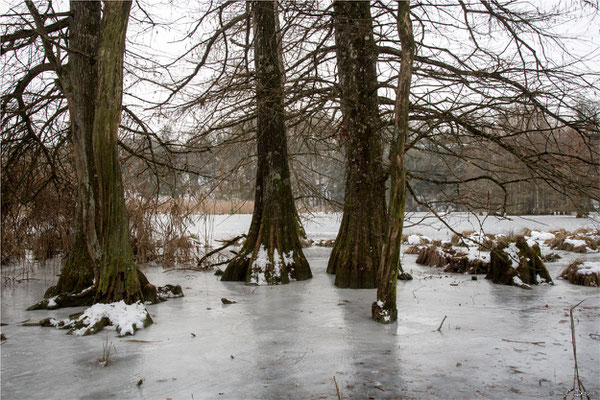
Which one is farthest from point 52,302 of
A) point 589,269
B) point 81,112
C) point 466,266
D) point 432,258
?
point 589,269

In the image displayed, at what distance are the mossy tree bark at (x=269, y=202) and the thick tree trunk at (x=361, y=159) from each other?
3.75ft

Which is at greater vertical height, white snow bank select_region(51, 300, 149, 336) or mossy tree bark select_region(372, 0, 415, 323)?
mossy tree bark select_region(372, 0, 415, 323)

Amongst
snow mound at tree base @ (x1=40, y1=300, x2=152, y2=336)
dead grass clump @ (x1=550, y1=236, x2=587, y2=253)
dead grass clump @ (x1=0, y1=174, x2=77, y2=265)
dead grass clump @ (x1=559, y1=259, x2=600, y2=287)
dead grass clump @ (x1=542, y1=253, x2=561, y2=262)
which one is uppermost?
dead grass clump @ (x1=0, y1=174, x2=77, y2=265)

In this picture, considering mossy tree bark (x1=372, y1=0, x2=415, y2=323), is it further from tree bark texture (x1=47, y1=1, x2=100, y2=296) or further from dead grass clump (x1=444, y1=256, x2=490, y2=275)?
dead grass clump (x1=444, y1=256, x2=490, y2=275)

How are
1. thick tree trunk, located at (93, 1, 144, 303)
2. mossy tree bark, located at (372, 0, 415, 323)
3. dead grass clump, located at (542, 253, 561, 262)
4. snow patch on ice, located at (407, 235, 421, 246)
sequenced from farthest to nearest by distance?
snow patch on ice, located at (407, 235, 421, 246) → dead grass clump, located at (542, 253, 561, 262) → thick tree trunk, located at (93, 1, 144, 303) → mossy tree bark, located at (372, 0, 415, 323)

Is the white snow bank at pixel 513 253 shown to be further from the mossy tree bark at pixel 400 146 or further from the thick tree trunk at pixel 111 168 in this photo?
the thick tree trunk at pixel 111 168

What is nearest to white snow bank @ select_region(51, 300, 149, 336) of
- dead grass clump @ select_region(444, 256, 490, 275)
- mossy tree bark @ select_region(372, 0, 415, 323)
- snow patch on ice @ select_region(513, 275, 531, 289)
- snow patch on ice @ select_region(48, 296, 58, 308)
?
snow patch on ice @ select_region(48, 296, 58, 308)

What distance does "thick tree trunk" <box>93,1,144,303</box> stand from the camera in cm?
543

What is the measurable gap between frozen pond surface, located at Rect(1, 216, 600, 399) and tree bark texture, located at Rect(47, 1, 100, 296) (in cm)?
63

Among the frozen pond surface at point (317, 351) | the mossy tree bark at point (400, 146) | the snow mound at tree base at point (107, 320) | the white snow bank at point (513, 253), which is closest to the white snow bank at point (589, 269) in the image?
the white snow bank at point (513, 253)

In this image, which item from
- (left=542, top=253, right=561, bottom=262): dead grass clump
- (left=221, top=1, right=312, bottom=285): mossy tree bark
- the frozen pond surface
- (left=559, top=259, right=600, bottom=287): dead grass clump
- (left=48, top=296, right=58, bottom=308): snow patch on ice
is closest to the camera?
the frozen pond surface

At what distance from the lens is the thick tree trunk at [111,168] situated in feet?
17.8

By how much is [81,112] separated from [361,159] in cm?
406

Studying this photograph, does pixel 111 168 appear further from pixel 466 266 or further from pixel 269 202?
pixel 466 266
